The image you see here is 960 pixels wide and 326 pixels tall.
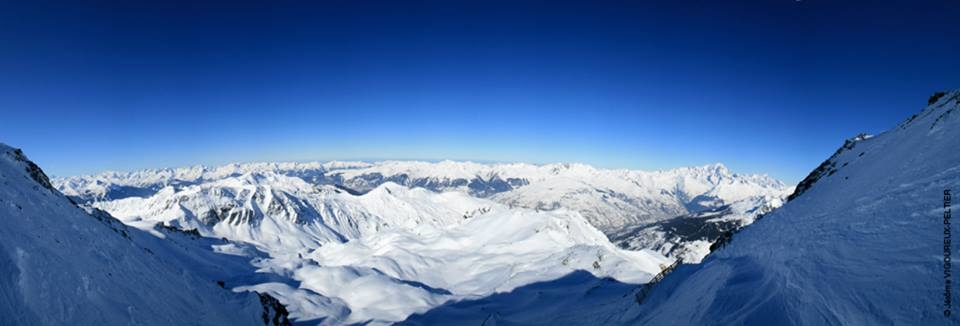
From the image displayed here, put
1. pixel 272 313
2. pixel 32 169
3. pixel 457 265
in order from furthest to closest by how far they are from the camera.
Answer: pixel 457 265
pixel 272 313
pixel 32 169

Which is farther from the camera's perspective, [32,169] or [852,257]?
[32,169]

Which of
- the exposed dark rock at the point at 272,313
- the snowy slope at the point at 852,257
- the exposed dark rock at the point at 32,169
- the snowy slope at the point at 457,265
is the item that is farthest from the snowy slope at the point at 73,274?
the snowy slope at the point at 457,265

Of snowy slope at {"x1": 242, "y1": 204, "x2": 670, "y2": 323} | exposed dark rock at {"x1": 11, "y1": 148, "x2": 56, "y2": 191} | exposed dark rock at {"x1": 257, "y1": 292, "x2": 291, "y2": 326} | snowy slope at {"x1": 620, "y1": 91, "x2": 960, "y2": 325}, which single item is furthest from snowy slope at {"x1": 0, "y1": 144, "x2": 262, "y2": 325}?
snowy slope at {"x1": 242, "y1": 204, "x2": 670, "y2": 323}

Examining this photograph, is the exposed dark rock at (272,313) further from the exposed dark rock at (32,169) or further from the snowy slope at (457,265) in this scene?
the exposed dark rock at (32,169)

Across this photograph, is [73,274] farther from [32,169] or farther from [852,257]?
[852,257]

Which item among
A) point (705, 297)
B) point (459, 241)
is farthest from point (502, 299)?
point (459, 241)

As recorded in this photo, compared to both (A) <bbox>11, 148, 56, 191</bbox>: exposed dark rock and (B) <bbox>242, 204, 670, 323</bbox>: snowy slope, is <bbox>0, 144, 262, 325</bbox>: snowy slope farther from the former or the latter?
(B) <bbox>242, 204, 670, 323</bbox>: snowy slope

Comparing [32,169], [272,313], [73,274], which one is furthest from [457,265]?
[73,274]
